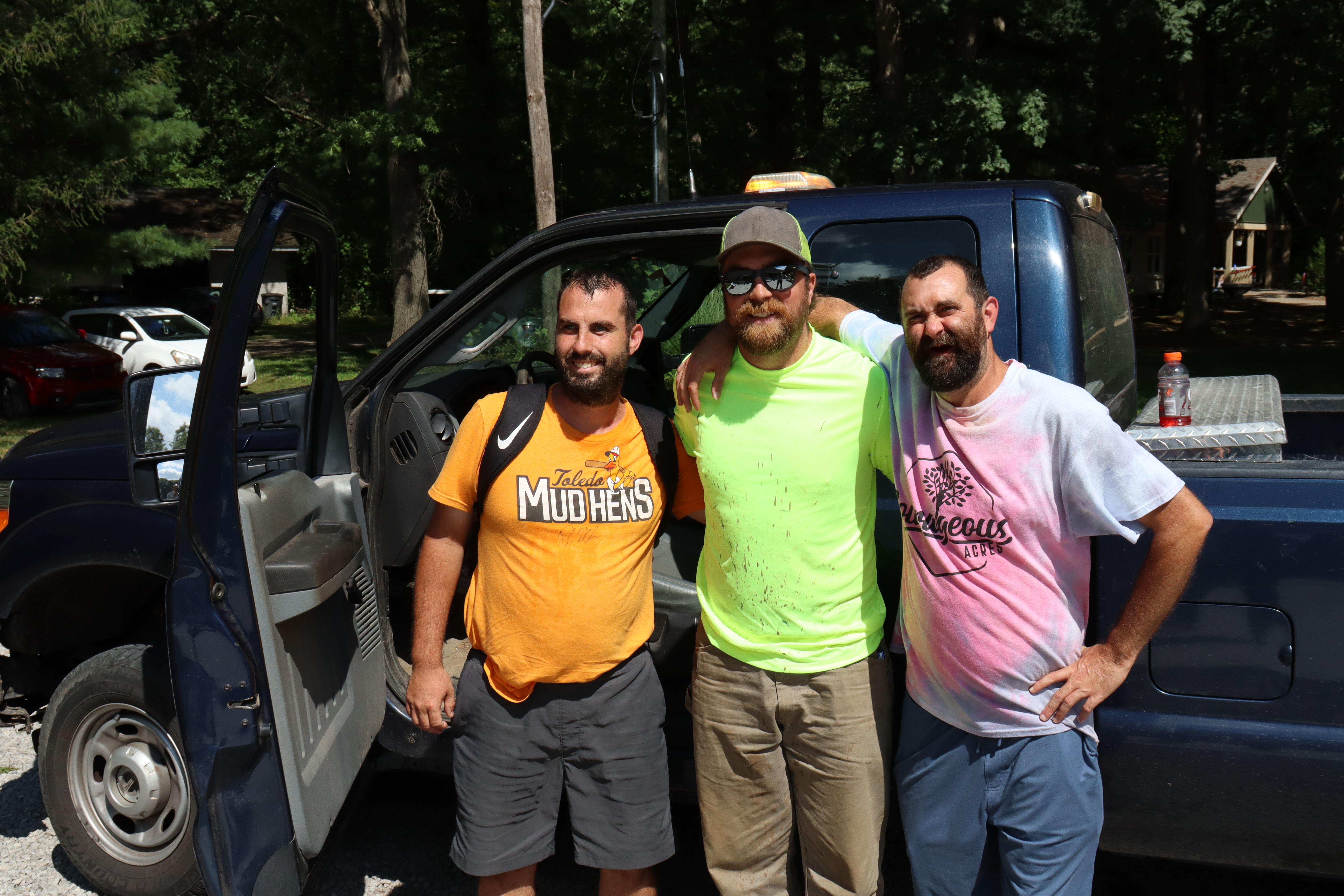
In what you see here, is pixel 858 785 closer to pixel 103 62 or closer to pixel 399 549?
pixel 399 549

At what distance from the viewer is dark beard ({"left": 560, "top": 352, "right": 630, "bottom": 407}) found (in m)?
2.53

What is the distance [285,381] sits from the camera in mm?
18156

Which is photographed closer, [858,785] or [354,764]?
[858,785]

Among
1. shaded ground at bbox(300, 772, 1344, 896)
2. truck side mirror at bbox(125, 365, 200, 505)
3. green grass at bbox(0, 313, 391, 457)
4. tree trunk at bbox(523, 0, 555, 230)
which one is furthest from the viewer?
green grass at bbox(0, 313, 391, 457)

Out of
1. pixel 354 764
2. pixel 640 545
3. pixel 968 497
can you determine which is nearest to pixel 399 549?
pixel 354 764

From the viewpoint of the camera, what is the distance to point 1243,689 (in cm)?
233

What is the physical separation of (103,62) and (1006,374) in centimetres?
1775

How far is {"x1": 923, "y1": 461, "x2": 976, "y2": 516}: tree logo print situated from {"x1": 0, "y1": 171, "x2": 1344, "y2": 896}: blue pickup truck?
43cm

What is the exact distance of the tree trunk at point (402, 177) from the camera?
60.8 feet

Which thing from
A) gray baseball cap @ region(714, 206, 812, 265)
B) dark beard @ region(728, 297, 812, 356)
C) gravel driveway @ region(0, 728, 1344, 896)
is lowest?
gravel driveway @ region(0, 728, 1344, 896)

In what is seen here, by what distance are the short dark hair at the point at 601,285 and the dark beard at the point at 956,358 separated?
28.9 inches

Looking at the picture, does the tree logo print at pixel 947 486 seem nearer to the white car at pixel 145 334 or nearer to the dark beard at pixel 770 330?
the dark beard at pixel 770 330

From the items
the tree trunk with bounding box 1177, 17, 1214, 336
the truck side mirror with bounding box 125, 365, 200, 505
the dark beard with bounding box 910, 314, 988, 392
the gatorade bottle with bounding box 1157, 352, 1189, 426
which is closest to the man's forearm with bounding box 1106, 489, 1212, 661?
the dark beard with bounding box 910, 314, 988, 392

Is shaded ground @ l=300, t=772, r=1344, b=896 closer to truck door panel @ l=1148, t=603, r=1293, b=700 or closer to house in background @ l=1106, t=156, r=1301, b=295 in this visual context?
truck door panel @ l=1148, t=603, r=1293, b=700
